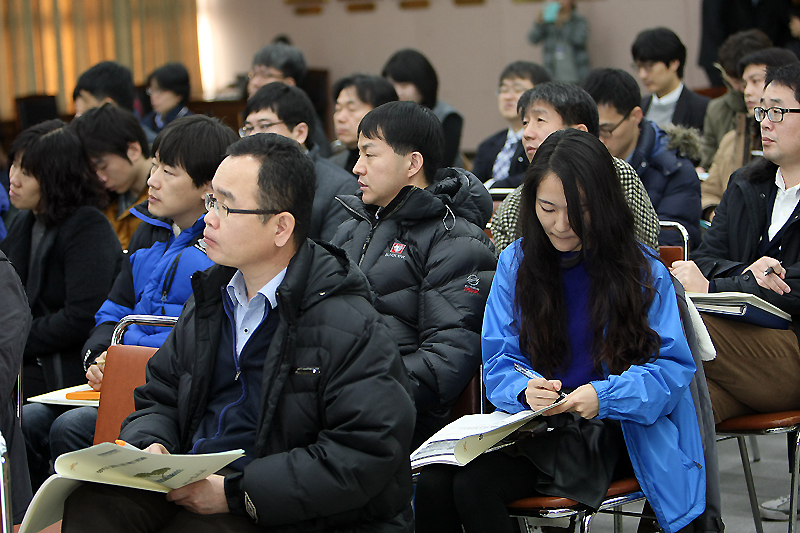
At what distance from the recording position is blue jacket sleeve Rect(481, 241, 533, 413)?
2.10 metres

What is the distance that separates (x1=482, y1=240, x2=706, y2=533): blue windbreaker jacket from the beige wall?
23.9 ft

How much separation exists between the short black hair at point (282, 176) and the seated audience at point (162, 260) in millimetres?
854

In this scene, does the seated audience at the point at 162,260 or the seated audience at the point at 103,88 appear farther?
the seated audience at the point at 103,88

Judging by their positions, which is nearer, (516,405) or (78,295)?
(516,405)

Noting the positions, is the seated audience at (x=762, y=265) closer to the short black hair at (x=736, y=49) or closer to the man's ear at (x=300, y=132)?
the man's ear at (x=300, y=132)

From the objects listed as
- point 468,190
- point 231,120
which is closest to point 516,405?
point 468,190

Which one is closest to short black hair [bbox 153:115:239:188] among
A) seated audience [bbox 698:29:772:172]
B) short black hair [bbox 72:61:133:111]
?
short black hair [bbox 72:61:133:111]

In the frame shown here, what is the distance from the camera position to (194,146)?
2758 mm

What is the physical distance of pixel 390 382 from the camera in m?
1.67

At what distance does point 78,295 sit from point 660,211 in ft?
7.60

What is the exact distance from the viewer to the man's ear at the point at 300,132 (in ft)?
12.8

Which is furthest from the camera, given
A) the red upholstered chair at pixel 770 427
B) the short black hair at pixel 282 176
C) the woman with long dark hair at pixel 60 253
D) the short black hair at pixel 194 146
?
the woman with long dark hair at pixel 60 253

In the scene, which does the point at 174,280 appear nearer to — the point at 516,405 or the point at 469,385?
the point at 469,385

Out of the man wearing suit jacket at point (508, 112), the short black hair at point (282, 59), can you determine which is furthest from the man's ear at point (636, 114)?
the short black hair at point (282, 59)
